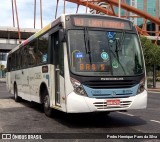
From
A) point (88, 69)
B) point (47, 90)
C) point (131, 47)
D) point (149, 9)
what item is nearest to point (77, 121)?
point (47, 90)

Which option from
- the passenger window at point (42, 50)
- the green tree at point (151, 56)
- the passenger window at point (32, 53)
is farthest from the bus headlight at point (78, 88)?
the green tree at point (151, 56)


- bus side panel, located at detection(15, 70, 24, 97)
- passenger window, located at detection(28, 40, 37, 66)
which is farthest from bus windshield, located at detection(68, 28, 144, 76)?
bus side panel, located at detection(15, 70, 24, 97)

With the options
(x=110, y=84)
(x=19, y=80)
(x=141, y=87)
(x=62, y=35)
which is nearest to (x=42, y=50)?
(x=62, y=35)

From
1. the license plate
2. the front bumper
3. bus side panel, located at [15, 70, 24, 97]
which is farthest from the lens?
bus side panel, located at [15, 70, 24, 97]

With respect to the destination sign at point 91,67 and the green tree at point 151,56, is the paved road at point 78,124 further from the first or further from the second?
the green tree at point 151,56

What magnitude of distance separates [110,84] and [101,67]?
52cm

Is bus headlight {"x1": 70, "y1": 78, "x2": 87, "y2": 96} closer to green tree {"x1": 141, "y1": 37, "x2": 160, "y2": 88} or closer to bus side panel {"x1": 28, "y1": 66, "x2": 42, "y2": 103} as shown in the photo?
bus side panel {"x1": 28, "y1": 66, "x2": 42, "y2": 103}

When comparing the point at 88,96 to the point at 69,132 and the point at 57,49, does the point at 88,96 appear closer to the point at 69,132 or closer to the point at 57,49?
the point at 69,132

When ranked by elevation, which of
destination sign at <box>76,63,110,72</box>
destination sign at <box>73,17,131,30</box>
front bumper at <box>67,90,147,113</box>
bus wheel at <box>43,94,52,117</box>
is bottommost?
bus wheel at <box>43,94,52,117</box>

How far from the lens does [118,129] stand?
893 cm

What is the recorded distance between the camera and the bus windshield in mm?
9172

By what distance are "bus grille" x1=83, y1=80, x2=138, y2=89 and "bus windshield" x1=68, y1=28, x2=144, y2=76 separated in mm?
218

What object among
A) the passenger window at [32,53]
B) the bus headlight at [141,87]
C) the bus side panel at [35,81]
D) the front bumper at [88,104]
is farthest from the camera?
the passenger window at [32,53]

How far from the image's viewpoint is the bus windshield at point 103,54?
9172 millimetres
